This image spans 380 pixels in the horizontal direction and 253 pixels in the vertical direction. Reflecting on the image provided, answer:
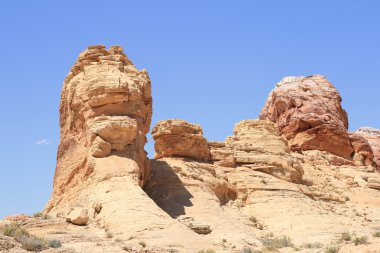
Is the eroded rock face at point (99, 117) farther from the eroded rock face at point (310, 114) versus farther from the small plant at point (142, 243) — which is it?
the eroded rock face at point (310, 114)

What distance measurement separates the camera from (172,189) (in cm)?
3022

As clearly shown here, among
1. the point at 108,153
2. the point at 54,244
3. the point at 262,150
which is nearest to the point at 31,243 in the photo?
the point at 54,244

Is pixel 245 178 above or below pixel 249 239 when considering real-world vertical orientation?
above

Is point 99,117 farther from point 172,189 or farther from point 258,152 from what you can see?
point 258,152

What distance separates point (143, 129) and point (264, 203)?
23.4 feet

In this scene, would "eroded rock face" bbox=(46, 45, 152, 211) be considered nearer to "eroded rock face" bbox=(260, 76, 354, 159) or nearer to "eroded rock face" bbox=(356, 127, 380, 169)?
"eroded rock face" bbox=(260, 76, 354, 159)

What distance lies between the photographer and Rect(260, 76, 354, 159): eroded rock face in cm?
4612

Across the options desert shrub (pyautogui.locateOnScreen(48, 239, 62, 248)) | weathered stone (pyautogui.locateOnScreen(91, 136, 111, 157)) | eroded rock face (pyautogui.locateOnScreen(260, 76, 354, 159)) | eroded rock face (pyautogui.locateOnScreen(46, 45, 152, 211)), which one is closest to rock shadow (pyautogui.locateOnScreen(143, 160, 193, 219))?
eroded rock face (pyautogui.locateOnScreen(46, 45, 152, 211))

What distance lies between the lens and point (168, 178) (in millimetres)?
30969

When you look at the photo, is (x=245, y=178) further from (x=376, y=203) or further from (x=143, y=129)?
(x=376, y=203)

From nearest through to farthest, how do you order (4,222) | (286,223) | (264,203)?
(4,222) → (286,223) → (264,203)

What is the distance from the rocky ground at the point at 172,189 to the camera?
71.3 ft

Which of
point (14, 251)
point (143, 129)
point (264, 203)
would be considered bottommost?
point (14, 251)

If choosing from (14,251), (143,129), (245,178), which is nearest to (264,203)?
(245,178)
